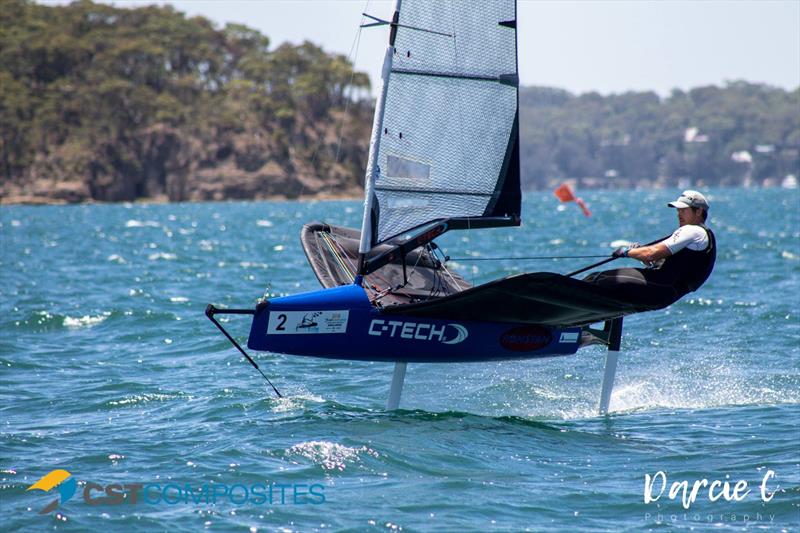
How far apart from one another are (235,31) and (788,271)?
109 metres

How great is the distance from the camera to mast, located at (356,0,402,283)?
8844mm

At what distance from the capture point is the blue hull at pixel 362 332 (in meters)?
8.62

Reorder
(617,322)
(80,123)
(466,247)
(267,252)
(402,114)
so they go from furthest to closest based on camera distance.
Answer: (80,123) < (466,247) < (267,252) < (617,322) < (402,114)

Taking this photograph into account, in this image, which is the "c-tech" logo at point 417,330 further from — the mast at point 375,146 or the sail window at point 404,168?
the sail window at point 404,168

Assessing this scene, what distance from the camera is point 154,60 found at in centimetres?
11000

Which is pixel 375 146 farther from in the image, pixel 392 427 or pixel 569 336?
pixel 569 336

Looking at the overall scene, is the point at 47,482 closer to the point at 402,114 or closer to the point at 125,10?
the point at 402,114

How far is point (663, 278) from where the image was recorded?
878cm

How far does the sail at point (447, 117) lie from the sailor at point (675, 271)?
1457 mm

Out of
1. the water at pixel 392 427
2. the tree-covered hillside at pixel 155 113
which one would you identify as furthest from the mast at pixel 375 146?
the tree-covered hillside at pixel 155 113

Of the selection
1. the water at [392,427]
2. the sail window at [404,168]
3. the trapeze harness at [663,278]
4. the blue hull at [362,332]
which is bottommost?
the water at [392,427]

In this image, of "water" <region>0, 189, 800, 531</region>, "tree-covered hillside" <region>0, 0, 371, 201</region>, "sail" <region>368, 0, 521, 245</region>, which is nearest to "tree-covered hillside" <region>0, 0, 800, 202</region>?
"tree-covered hillside" <region>0, 0, 371, 201</region>

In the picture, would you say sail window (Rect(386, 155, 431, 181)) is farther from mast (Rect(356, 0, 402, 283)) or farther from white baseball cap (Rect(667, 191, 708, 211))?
white baseball cap (Rect(667, 191, 708, 211))

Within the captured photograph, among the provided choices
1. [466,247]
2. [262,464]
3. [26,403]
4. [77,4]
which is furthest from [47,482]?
[77,4]
